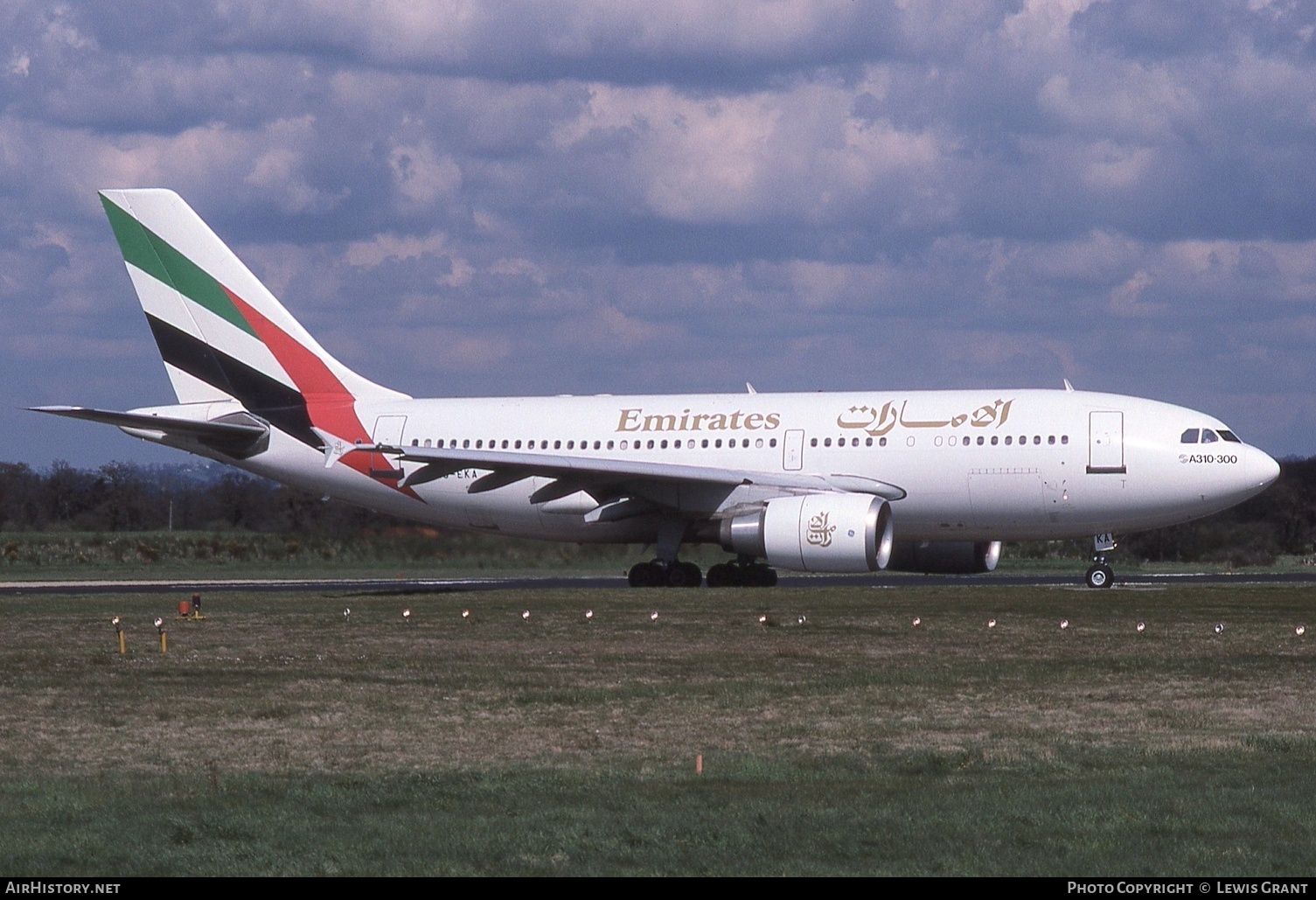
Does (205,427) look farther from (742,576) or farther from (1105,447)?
(1105,447)

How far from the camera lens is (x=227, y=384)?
112 feet

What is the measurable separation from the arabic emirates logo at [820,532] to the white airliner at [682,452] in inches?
→ 1.0

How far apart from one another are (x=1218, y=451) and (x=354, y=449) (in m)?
15.2

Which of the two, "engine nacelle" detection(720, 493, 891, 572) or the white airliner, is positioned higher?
the white airliner

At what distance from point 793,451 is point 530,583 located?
22.2ft

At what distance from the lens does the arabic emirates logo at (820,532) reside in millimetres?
28016

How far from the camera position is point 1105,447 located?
1148 inches

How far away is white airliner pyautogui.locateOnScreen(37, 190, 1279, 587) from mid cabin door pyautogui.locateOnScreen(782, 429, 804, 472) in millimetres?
39

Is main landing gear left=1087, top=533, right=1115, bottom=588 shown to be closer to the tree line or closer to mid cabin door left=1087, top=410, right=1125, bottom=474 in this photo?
mid cabin door left=1087, top=410, right=1125, bottom=474

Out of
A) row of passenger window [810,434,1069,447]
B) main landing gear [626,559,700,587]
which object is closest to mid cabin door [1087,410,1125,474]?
row of passenger window [810,434,1069,447]

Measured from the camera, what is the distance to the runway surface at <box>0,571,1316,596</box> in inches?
1247

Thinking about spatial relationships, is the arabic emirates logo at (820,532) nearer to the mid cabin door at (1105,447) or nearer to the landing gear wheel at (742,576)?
the landing gear wheel at (742,576)

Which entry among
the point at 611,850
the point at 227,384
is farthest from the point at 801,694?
the point at 227,384

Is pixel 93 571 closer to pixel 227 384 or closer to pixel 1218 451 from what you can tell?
pixel 227 384
